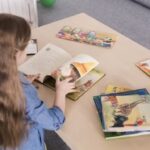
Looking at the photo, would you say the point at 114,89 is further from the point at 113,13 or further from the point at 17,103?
the point at 113,13

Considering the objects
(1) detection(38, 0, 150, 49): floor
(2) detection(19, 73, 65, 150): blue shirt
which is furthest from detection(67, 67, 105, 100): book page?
(1) detection(38, 0, 150, 49): floor

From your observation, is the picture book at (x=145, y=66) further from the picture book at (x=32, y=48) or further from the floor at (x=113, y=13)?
the floor at (x=113, y=13)

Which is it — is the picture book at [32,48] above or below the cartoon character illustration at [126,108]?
below

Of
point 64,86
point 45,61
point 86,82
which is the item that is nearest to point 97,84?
point 86,82

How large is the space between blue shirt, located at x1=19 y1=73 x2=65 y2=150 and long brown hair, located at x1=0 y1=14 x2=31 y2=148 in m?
0.04

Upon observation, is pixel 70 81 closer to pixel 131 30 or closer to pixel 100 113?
pixel 100 113

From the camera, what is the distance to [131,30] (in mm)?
2666

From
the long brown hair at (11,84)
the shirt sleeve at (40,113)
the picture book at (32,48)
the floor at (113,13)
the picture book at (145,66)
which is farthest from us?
the floor at (113,13)

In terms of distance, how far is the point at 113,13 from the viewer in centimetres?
293

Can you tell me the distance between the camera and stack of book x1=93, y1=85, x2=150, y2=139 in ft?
3.16

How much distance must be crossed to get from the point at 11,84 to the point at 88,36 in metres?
0.73

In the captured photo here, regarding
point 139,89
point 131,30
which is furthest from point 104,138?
point 131,30

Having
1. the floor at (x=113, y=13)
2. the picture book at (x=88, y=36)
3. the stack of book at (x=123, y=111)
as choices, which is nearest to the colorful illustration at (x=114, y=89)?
the stack of book at (x=123, y=111)

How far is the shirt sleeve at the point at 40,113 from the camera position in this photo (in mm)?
938
